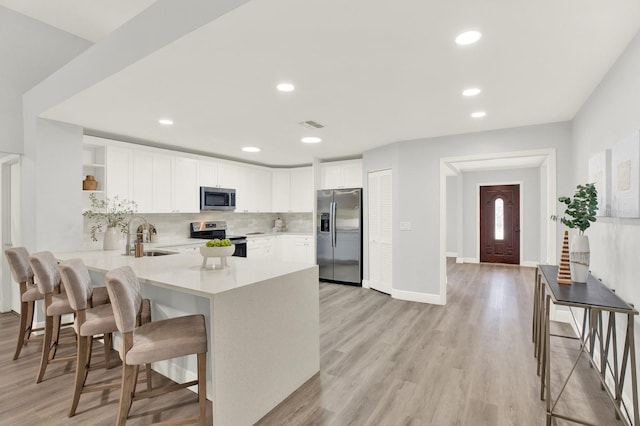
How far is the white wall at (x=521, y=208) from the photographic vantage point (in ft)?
25.8

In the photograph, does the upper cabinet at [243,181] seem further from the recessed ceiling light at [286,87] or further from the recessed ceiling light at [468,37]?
the recessed ceiling light at [468,37]

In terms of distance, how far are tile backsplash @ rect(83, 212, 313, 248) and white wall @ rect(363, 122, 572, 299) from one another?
2855 mm

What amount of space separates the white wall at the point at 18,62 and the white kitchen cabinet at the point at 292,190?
13.2ft

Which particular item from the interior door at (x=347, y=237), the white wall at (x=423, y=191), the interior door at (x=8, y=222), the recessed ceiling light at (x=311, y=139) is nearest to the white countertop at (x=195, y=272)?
the interior door at (x=8, y=222)

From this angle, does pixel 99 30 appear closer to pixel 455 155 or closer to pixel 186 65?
pixel 186 65

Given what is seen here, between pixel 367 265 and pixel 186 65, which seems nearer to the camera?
pixel 186 65

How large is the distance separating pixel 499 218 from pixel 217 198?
278 inches

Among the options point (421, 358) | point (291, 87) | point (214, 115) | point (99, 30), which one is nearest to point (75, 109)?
point (214, 115)

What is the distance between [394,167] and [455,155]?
0.89 m

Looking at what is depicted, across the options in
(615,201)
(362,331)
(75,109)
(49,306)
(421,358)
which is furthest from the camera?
(362,331)

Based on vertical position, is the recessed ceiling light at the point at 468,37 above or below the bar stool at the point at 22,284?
above

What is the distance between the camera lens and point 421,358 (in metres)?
2.97

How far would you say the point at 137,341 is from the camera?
186cm

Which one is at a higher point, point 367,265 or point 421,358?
point 367,265
